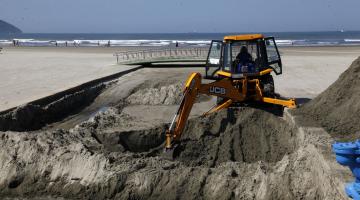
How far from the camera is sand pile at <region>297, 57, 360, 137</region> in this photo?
29.8 ft

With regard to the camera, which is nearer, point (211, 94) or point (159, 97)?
point (211, 94)

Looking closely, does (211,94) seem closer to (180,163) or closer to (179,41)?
(180,163)

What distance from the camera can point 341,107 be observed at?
9727 mm

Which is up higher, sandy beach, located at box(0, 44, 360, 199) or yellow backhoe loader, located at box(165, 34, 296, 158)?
yellow backhoe loader, located at box(165, 34, 296, 158)

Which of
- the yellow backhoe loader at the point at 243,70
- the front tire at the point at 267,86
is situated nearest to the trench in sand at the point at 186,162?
the yellow backhoe loader at the point at 243,70

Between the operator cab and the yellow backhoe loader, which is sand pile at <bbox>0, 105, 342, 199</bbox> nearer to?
the yellow backhoe loader

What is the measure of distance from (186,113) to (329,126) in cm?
281

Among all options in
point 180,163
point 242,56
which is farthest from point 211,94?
point 242,56

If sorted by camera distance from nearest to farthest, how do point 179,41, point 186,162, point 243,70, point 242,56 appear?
point 186,162
point 243,70
point 242,56
point 179,41

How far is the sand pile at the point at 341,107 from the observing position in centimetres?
909

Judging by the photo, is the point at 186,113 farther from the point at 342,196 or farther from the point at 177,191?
the point at 342,196

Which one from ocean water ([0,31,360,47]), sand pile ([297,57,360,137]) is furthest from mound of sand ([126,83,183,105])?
ocean water ([0,31,360,47])

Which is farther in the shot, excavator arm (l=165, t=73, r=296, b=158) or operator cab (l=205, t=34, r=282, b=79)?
operator cab (l=205, t=34, r=282, b=79)

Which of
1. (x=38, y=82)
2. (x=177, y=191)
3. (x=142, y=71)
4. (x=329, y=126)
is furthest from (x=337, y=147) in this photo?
(x=142, y=71)
